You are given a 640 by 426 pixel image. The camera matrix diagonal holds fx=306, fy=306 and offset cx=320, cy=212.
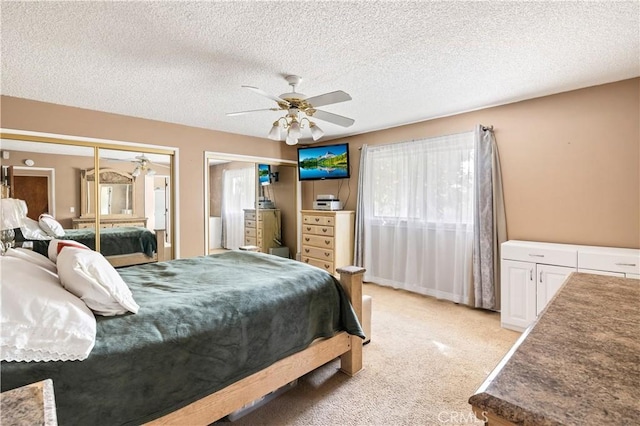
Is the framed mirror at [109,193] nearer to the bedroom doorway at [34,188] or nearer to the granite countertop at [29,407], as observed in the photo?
the bedroom doorway at [34,188]

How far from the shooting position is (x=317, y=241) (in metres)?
4.89

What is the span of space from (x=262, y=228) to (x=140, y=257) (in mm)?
2030

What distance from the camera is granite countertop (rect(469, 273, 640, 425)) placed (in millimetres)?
532

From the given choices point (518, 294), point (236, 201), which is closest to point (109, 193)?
point (236, 201)

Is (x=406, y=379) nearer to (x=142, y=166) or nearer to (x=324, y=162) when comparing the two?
(x=324, y=162)

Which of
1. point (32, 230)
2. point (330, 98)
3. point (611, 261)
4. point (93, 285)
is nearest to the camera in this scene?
point (93, 285)

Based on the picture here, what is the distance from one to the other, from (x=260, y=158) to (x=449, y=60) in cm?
349

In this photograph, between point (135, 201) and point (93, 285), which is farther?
point (135, 201)

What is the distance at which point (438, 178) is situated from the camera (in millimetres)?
3953

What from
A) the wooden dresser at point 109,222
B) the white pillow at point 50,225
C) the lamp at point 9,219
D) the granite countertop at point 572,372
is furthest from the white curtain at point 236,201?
the granite countertop at point 572,372

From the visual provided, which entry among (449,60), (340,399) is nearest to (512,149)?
(449,60)

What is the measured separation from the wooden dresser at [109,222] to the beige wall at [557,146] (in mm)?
1005

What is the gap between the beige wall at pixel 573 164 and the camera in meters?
2.77

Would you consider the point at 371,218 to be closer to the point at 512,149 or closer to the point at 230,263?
the point at 512,149
